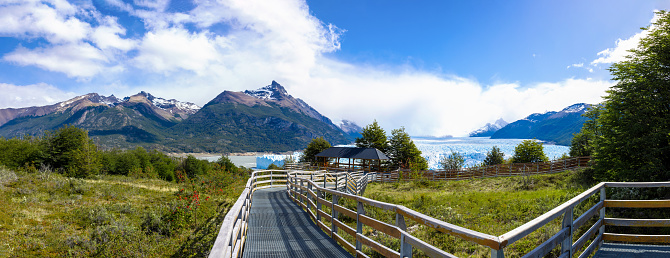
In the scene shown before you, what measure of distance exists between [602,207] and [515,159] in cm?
5162

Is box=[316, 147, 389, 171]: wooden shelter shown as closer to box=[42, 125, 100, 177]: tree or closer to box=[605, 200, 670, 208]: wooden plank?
box=[42, 125, 100, 177]: tree

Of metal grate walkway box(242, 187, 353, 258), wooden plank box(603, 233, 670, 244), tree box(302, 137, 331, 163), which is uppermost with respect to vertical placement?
tree box(302, 137, 331, 163)

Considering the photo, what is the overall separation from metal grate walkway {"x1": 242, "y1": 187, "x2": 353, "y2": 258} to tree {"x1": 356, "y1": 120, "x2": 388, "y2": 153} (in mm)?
43736

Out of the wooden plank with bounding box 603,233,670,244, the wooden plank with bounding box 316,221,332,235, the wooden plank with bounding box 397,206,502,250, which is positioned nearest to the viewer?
the wooden plank with bounding box 397,206,502,250

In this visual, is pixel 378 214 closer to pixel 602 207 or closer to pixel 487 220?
pixel 487 220

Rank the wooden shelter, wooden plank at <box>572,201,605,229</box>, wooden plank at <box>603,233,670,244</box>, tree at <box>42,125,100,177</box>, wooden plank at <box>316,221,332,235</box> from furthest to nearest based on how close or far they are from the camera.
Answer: the wooden shelter < tree at <box>42,125,100,177</box> < wooden plank at <box>316,221,332,235</box> < wooden plank at <box>603,233,670,244</box> < wooden plank at <box>572,201,605,229</box>

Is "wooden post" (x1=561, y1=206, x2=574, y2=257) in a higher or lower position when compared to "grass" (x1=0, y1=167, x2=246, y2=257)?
higher

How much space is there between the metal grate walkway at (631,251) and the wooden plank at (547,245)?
4.72 ft

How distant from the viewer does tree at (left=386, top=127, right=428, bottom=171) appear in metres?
50.4

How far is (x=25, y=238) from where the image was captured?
28.0 ft

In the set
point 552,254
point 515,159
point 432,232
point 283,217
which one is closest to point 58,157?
point 283,217

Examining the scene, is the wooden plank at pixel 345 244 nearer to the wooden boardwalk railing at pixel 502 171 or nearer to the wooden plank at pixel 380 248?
the wooden plank at pixel 380 248

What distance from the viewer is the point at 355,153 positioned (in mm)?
42000

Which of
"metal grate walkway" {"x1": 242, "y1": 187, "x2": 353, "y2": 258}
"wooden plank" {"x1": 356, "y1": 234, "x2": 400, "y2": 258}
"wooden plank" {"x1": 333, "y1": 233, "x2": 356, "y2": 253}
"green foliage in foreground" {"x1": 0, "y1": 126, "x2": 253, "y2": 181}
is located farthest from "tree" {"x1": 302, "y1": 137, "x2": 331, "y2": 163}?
"wooden plank" {"x1": 356, "y1": 234, "x2": 400, "y2": 258}
